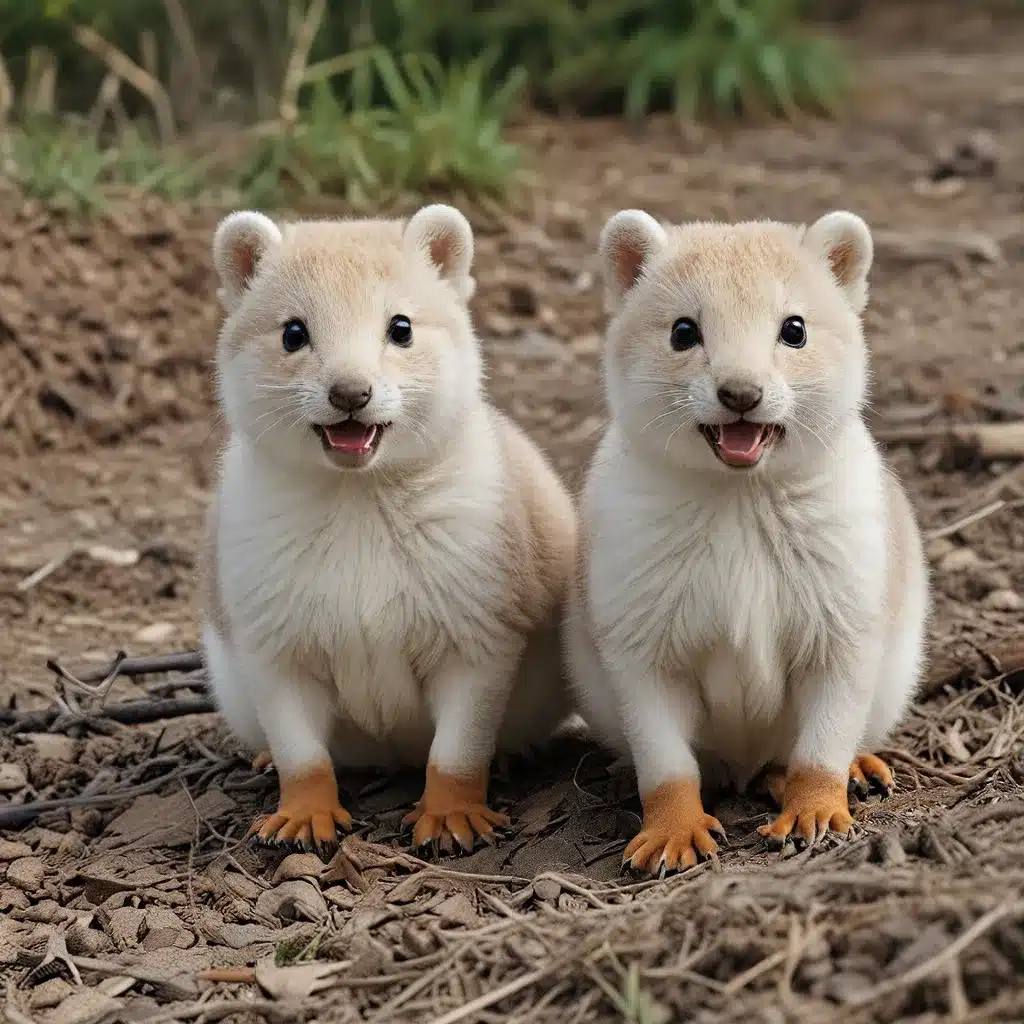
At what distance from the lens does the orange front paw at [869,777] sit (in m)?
5.24

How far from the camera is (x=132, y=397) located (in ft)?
30.0

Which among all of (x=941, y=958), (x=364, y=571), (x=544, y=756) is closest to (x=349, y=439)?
(x=364, y=571)

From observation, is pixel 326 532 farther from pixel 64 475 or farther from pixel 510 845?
pixel 64 475

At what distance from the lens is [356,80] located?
37.1 ft

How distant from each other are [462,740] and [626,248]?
1632mm

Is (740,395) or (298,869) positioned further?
(298,869)

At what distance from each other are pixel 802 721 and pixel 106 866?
2.25 meters

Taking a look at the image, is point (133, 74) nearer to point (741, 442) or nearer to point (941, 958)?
point (741, 442)

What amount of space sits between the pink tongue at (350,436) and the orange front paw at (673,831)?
135 cm

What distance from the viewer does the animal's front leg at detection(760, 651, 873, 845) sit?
4.80 meters

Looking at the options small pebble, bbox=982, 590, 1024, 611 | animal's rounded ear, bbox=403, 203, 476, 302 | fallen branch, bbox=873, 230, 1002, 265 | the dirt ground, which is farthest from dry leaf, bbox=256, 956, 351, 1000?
fallen branch, bbox=873, 230, 1002, 265

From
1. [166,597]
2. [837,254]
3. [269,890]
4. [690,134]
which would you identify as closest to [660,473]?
[837,254]

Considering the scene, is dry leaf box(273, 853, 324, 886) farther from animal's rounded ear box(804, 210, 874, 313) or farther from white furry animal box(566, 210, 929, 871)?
animal's rounded ear box(804, 210, 874, 313)

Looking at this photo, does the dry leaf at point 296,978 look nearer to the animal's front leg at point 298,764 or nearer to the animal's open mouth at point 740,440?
the animal's front leg at point 298,764
